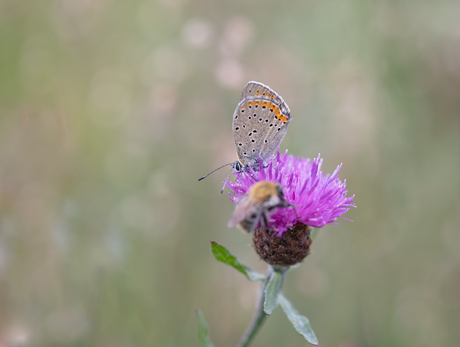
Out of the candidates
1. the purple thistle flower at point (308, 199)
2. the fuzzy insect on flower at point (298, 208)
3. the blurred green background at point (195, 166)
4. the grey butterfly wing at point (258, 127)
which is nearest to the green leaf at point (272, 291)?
the fuzzy insect on flower at point (298, 208)

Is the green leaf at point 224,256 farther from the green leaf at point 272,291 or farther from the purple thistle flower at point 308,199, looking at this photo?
the purple thistle flower at point 308,199

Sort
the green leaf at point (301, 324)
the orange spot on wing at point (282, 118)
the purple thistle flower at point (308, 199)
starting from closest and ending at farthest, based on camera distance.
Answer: the green leaf at point (301, 324) < the purple thistle flower at point (308, 199) < the orange spot on wing at point (282, 118)

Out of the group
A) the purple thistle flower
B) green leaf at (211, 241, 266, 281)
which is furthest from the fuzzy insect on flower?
green leaf at (211, 241, 266, 281)

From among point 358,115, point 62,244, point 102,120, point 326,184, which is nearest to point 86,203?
point 62,244

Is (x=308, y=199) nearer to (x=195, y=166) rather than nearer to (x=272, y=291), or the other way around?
(x=272, y=291)

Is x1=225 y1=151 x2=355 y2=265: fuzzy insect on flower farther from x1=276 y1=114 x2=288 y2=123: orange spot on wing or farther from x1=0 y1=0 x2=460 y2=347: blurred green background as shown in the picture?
x1=0 y1=0 x2=460 y2=347: blurred green background

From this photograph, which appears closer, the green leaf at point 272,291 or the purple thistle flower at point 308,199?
the green leaf at point 272,291
